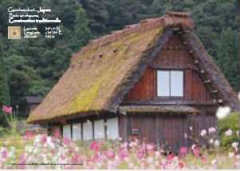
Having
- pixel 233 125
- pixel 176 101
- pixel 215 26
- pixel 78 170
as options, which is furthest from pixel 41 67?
pixel 78 170

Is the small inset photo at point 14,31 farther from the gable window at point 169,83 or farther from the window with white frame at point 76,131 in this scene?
the window with white frame at point 76,131

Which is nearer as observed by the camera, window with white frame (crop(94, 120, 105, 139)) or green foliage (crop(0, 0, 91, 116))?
green foliage (crop(0, 0, 91, 116))

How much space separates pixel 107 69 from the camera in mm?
15078

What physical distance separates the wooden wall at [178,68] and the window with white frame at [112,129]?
0.81 m

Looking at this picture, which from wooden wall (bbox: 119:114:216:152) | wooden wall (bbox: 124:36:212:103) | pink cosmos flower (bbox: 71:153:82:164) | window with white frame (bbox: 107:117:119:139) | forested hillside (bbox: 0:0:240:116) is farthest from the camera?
wooden wall (bbox: 124:36:212:103)

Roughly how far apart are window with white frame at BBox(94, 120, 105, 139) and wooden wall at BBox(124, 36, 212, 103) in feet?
3.66

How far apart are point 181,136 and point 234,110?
1.90 m

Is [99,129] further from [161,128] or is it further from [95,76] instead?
[95,76]

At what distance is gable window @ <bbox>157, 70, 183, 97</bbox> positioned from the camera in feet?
45.1

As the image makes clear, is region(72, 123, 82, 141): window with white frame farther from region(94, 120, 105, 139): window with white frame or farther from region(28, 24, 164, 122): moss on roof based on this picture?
region(94, 120, 105, 139): window with white frame

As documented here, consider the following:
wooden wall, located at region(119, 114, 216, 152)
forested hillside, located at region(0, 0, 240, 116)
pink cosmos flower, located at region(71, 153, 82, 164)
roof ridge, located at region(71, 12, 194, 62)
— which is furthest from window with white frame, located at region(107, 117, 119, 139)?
pink cosmos flower, located at region(71, 153, 82, 164)

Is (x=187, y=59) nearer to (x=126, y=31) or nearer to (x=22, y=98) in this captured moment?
(x=126, y=31)

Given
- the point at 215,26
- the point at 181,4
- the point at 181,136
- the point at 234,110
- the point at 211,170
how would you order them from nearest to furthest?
1. the point at 211,170
2. the point at 215,26
3. the point at 181,4
4. the point at 181,136
5. the point at 234,110

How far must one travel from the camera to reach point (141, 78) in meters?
13.7
